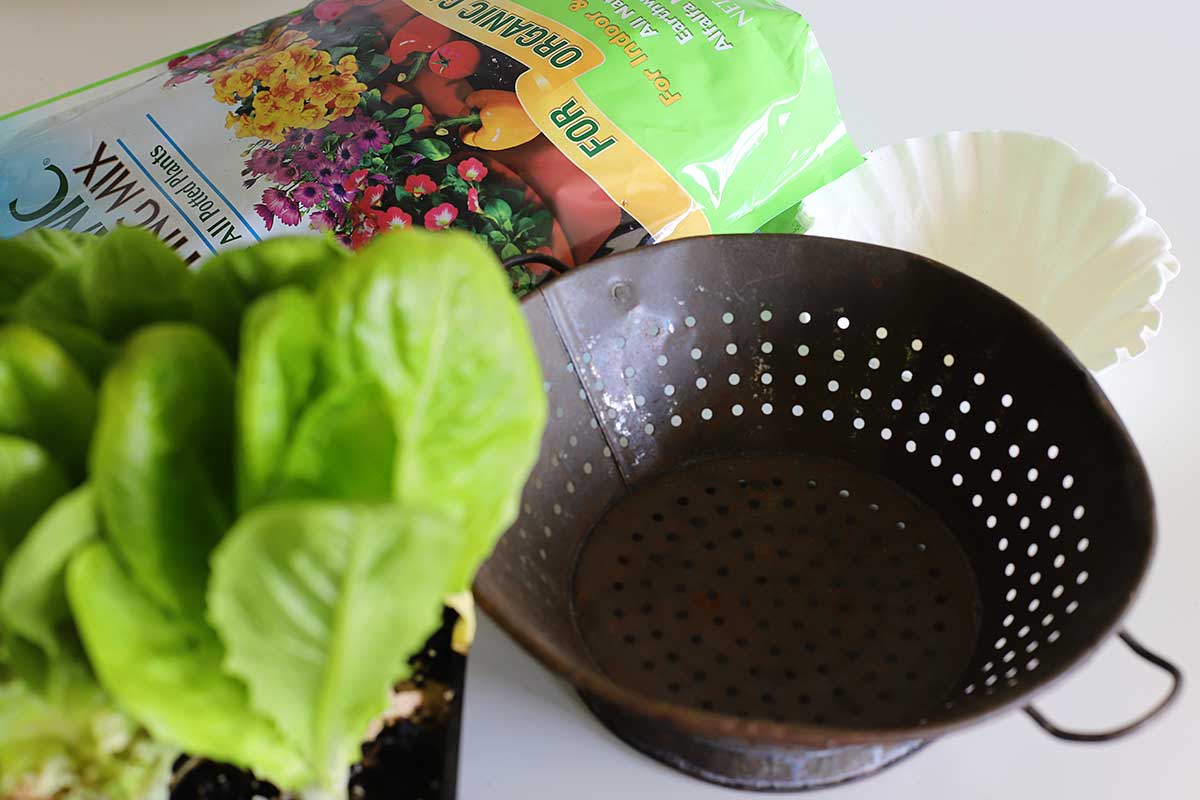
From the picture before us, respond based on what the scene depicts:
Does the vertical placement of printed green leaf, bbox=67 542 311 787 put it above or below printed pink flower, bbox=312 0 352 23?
above

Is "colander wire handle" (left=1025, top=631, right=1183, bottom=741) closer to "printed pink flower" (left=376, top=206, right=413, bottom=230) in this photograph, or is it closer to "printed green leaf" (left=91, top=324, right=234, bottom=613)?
"printed green leaf" (left=91, top=324, right=234, bottom=613)

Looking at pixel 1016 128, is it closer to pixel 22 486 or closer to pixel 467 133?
pixel 467 133

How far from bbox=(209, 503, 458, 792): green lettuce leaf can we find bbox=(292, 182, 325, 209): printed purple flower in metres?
0.43

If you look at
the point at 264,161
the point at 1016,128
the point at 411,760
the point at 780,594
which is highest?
the point at 264,161

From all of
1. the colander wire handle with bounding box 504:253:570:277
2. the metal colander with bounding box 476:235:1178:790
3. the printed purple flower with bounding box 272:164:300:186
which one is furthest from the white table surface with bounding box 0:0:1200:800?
the printed purple flower with bounding box 272:164:300:186

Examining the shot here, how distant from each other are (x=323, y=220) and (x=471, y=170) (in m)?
0.10

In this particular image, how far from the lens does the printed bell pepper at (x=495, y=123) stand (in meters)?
0.70

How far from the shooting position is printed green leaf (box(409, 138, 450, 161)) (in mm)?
692

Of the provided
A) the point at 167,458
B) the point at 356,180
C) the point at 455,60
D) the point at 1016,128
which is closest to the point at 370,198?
the point at 356,180

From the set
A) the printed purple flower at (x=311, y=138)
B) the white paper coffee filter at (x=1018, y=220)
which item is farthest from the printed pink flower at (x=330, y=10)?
the white paper coffee filter at (x=1018, y=220)

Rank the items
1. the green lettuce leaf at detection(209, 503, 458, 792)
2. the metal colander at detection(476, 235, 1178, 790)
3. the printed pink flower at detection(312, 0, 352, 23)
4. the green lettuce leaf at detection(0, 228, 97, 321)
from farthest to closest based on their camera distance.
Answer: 1. the printed pink flower at detection(312, 0, 352, 23)
2. the metal colander at detection(476, 235, 1178, 790)
3. the green lettuce leaf at detection(0, 228, 97, 321)
4. the green lettuce leaf at detection(209, 503, 458, 792)

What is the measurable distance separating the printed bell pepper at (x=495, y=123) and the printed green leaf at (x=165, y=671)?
454 mm

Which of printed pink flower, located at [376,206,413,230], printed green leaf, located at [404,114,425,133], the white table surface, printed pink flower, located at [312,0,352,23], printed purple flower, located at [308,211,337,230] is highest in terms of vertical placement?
printed pink flower, located at [312,0,352,23]

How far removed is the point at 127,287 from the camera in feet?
1.15
